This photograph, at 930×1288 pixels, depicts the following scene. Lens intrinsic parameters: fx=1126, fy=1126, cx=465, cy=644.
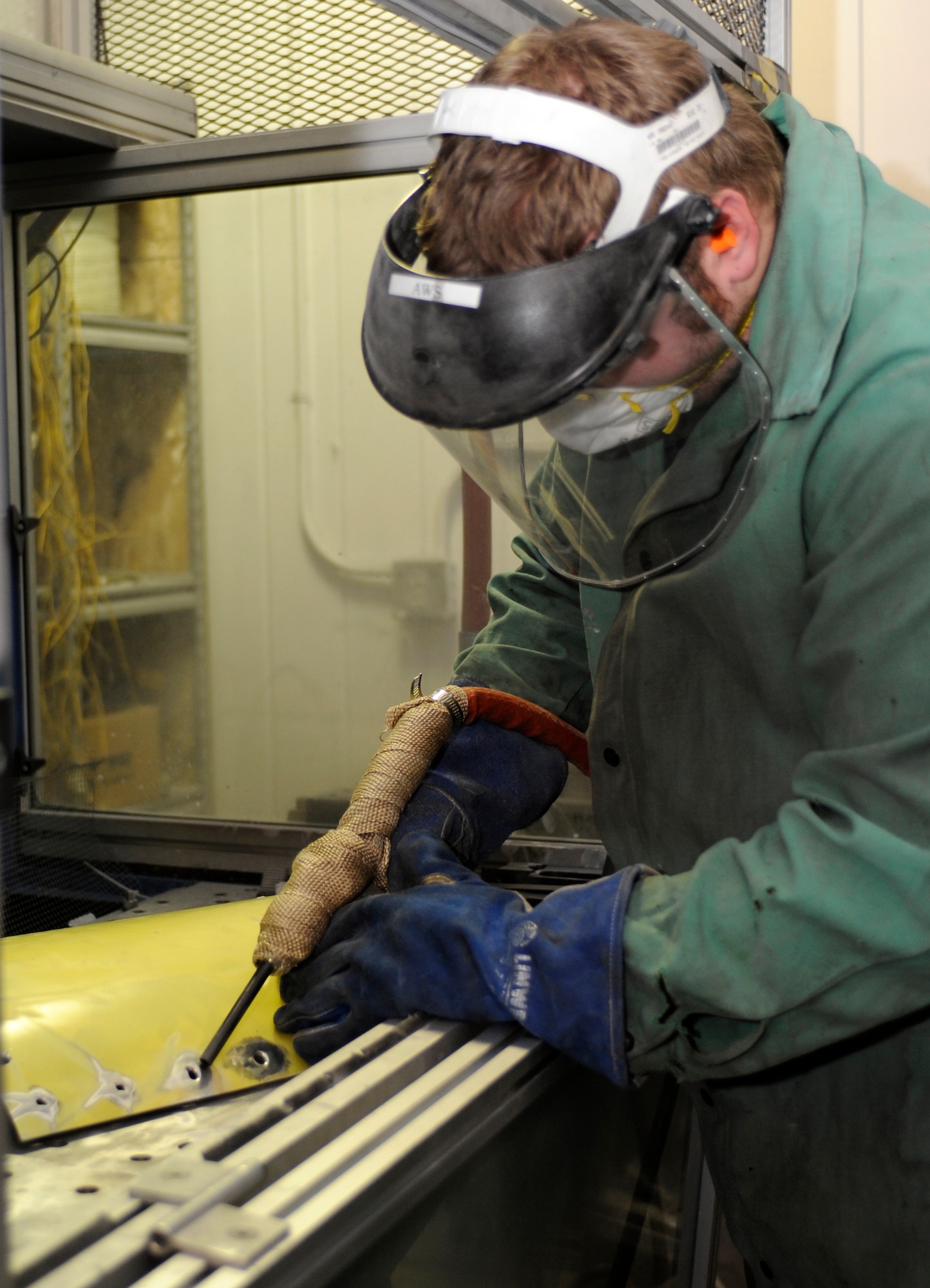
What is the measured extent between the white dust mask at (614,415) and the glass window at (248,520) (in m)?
1.13

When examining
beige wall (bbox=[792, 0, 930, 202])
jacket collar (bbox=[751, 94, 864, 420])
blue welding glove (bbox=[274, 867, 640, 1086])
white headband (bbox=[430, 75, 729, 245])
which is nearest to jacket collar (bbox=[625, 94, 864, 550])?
jacket collar (bbox=[751, 94, 864, 420])

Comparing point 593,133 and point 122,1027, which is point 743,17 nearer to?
point 593,133

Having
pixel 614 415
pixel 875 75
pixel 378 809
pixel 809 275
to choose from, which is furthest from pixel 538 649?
pixel 875 75

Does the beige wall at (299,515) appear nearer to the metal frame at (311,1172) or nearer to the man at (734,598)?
the man at (734,598)

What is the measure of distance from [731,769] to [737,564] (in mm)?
217

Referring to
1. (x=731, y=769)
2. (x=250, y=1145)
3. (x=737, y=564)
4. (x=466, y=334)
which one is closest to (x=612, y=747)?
(x=731, y=769)

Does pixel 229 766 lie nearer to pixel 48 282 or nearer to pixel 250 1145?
pixel 48 282

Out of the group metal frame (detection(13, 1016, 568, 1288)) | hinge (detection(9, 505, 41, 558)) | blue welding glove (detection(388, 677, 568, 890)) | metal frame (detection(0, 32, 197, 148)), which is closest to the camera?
metal frame (detection(13, 1016, 568, 1288))

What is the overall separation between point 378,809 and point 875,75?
2.72 meters

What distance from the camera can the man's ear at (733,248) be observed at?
34.2 inches

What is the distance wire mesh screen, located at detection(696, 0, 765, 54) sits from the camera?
153 centimetres

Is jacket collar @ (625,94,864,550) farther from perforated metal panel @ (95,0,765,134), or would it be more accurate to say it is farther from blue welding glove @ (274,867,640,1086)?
perforated metal panel @ (95,0,765,134)

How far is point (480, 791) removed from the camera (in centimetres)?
124

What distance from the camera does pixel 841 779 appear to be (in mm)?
786
